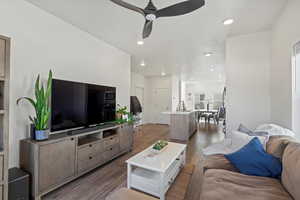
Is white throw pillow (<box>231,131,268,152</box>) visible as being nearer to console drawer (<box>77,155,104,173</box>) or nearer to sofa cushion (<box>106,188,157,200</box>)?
sofa cushion (<box>106,188,157,200</box>)

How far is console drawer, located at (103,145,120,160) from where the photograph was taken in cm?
289

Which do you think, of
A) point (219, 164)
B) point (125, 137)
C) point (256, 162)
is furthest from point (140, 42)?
point (256, 162)

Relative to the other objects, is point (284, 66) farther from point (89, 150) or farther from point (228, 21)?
point (89, 150)

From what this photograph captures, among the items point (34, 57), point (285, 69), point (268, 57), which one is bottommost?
point (285, 69)

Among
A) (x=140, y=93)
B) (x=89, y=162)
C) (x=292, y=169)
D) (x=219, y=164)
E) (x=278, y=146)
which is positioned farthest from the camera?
(x=140, y=93)

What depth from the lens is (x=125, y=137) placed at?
349 centimetres

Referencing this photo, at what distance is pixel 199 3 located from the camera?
1.58 meters

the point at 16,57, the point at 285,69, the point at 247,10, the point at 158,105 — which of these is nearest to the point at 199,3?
the point at 247,10

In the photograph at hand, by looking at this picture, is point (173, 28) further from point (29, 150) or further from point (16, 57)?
point (29, 150)

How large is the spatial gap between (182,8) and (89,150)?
2.44 metres

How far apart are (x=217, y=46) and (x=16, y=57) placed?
3.90m

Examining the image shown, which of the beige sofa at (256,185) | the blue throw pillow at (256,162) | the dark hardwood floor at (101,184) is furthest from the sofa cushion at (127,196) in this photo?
the blue throw pillow at (256,162)

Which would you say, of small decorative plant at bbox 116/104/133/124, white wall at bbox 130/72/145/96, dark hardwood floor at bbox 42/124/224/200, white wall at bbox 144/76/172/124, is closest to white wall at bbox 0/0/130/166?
dark hardwood floor at bbox 42/124/224/200

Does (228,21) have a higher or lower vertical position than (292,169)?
higher
